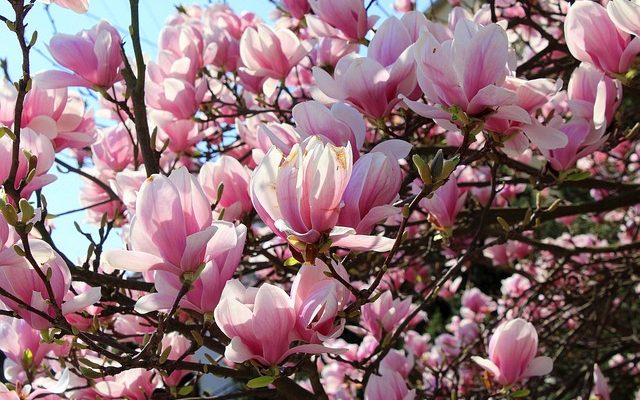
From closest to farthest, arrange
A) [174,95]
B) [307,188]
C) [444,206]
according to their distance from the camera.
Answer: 1. [307,188]
2. [444,206]
3. [174,95]

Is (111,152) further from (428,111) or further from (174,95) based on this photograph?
(428,111)

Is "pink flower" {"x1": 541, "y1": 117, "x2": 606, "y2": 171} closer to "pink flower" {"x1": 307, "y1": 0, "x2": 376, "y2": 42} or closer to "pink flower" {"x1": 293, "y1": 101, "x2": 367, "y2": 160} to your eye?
"pink flower" {"x1": 293, "y1": 101, "x2": 367, "y2": 160}

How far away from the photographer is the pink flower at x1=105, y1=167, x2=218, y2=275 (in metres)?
0.79

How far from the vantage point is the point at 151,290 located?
1.23 metres

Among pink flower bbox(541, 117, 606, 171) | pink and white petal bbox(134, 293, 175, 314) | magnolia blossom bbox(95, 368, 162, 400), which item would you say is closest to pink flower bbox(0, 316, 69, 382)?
magnolia blossom bbox(95, 368, 162, 400)

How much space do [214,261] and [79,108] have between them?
28.7 inches

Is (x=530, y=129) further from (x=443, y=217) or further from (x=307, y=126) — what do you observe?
(x=443, y=217)

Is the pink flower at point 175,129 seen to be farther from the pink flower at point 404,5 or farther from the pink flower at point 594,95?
the pink flower at point 404,5

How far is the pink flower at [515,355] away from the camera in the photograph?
1.26 m

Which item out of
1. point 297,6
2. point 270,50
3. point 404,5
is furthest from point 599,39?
point 404,5

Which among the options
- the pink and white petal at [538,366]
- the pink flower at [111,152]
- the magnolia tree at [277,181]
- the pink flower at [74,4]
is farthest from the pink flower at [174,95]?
the pink and white petal at [538,366]

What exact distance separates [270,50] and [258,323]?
98cm

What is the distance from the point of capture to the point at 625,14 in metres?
0.96

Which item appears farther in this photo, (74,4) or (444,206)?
(444,206)
